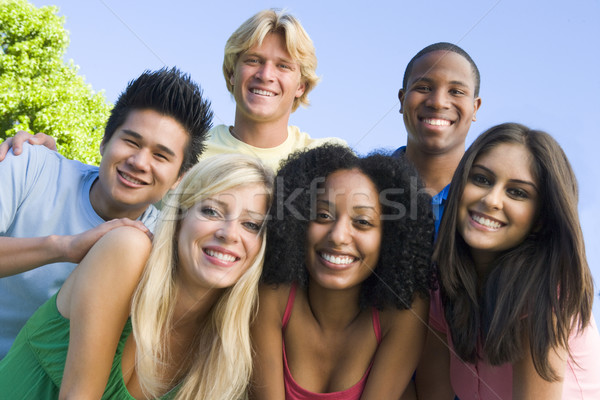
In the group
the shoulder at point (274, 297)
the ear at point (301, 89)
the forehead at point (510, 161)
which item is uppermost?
the ear at point (301, 89)

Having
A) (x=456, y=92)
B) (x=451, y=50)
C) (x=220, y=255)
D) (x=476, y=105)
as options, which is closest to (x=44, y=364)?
(x=220, y=255)

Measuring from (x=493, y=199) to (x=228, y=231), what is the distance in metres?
1.68

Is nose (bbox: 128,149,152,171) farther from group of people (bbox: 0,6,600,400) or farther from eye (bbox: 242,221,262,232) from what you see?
eye (bbox: 242,221,262,232)

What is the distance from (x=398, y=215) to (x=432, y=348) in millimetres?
1084

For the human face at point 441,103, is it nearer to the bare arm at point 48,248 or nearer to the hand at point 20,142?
the bare arm at point 48,248

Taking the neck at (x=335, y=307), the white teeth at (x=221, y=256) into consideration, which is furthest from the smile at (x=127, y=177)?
the neck at (x=335, y=307)

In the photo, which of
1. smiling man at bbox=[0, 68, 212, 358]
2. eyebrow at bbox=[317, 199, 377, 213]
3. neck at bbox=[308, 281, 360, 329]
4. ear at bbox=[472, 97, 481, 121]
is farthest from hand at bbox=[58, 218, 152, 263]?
ear at bbox=[472, 97, 481, 121]

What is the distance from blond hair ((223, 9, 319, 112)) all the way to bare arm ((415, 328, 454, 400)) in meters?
3.23

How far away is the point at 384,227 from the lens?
3.37m

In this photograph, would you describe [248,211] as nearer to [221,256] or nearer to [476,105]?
[221,256]

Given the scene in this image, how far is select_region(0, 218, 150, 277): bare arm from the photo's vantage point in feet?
9.87

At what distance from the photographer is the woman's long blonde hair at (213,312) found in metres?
3.02

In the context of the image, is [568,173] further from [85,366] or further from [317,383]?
[85,366]

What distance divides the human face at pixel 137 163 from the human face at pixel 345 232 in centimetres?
141
